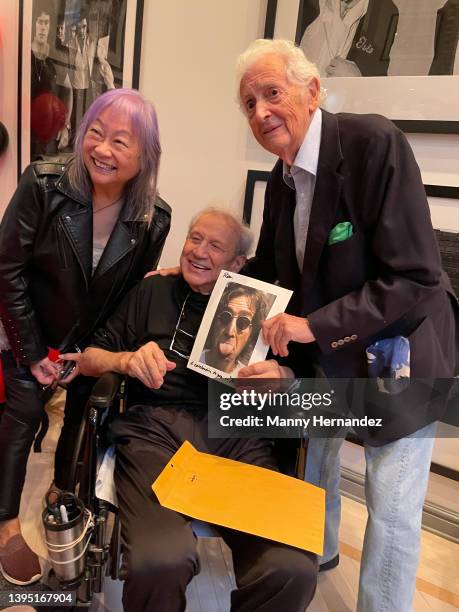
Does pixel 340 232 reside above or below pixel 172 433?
above

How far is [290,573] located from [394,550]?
38 cm

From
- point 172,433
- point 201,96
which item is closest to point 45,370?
point 172,433

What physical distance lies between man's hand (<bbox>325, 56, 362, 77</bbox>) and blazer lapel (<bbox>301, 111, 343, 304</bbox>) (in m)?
0.86

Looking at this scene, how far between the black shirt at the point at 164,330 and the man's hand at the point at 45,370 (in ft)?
Answer: 0.54

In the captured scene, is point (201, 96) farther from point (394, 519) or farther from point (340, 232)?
point (394, 519)

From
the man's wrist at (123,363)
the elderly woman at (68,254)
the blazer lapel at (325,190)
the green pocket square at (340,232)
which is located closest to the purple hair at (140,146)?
the elderly woman at (68,254)

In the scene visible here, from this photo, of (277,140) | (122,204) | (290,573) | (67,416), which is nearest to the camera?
(290,573)

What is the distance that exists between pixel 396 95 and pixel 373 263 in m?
1.02

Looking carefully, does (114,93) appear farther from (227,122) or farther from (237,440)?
(237,440)

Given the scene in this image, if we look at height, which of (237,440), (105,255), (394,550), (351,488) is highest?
(105,255)

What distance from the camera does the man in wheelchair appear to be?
114cm

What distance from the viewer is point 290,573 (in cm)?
114

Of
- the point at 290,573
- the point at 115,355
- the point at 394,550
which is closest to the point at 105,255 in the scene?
the point at 115,355

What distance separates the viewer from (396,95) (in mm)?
1885
